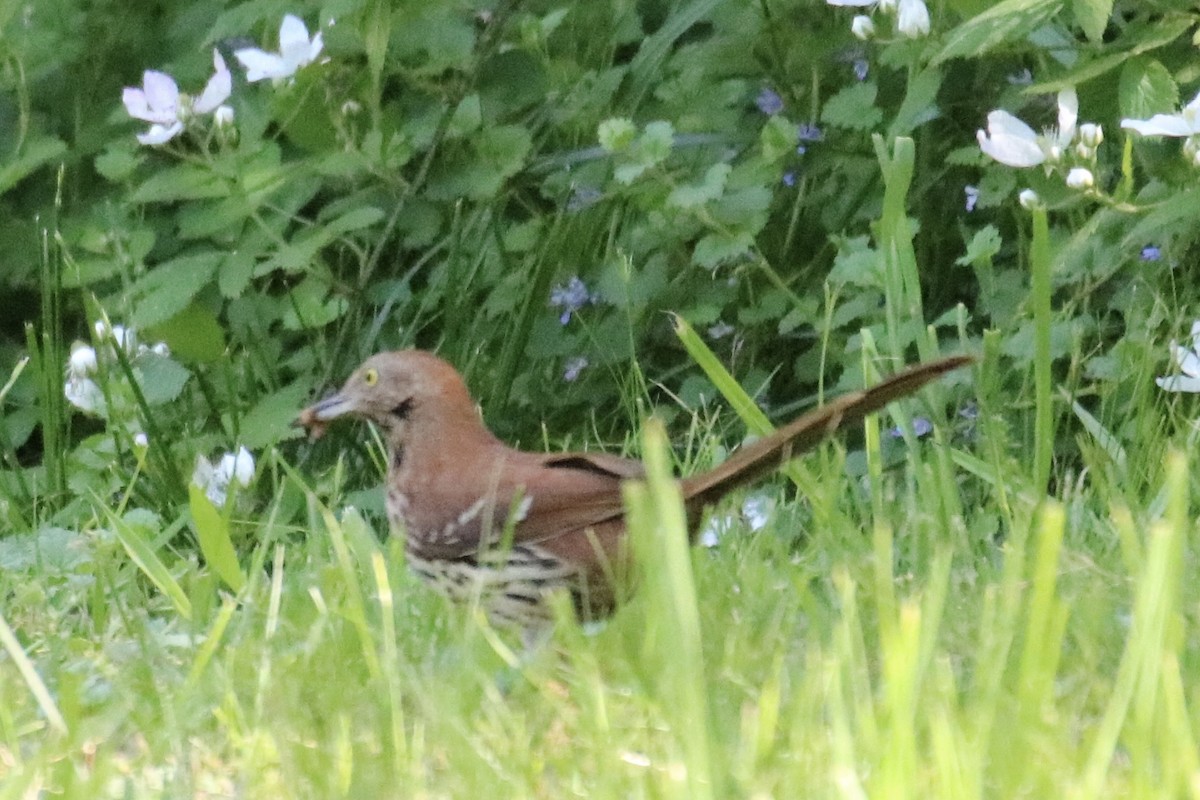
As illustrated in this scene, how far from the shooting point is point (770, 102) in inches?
155

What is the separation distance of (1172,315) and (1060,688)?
1483 millimetres

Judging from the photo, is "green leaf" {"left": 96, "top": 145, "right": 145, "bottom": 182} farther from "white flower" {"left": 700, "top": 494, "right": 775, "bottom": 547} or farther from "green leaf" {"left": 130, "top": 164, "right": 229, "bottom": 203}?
"white flower" {"left": 700, "top": 494, "right": 775, "bottom": 547}

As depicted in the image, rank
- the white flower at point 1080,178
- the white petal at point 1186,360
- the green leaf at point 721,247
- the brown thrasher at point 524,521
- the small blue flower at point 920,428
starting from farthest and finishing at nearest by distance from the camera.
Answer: the small blue flower at point 920,428, the green leaf at point 721,247, the white petal at point 1186,360, the white flower at point 1080,178, the brown thrasher at point 524,521

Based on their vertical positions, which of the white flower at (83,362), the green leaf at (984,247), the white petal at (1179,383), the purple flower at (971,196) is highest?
the green leaf at (984,247)

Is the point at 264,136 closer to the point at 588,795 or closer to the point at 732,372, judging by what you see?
the point at 732,372

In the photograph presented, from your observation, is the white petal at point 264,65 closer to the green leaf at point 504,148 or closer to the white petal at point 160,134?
the white petal at point 160,134

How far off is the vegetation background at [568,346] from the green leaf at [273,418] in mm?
11

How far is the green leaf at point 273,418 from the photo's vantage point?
3566 mm

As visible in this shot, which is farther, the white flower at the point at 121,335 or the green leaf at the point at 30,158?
the green leaf at the point at 30,158

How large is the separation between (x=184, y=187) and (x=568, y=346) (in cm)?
80

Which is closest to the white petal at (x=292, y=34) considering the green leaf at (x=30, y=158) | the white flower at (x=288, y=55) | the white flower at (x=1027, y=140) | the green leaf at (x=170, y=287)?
the white flower at (x=288, y=55)

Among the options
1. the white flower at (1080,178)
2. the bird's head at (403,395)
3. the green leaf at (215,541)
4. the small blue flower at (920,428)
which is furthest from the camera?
the small blue flower at (920,428)

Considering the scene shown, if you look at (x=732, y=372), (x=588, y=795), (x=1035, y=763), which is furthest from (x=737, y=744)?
(x=732, y=372)

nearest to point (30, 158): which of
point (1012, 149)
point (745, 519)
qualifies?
point (745, 519)
